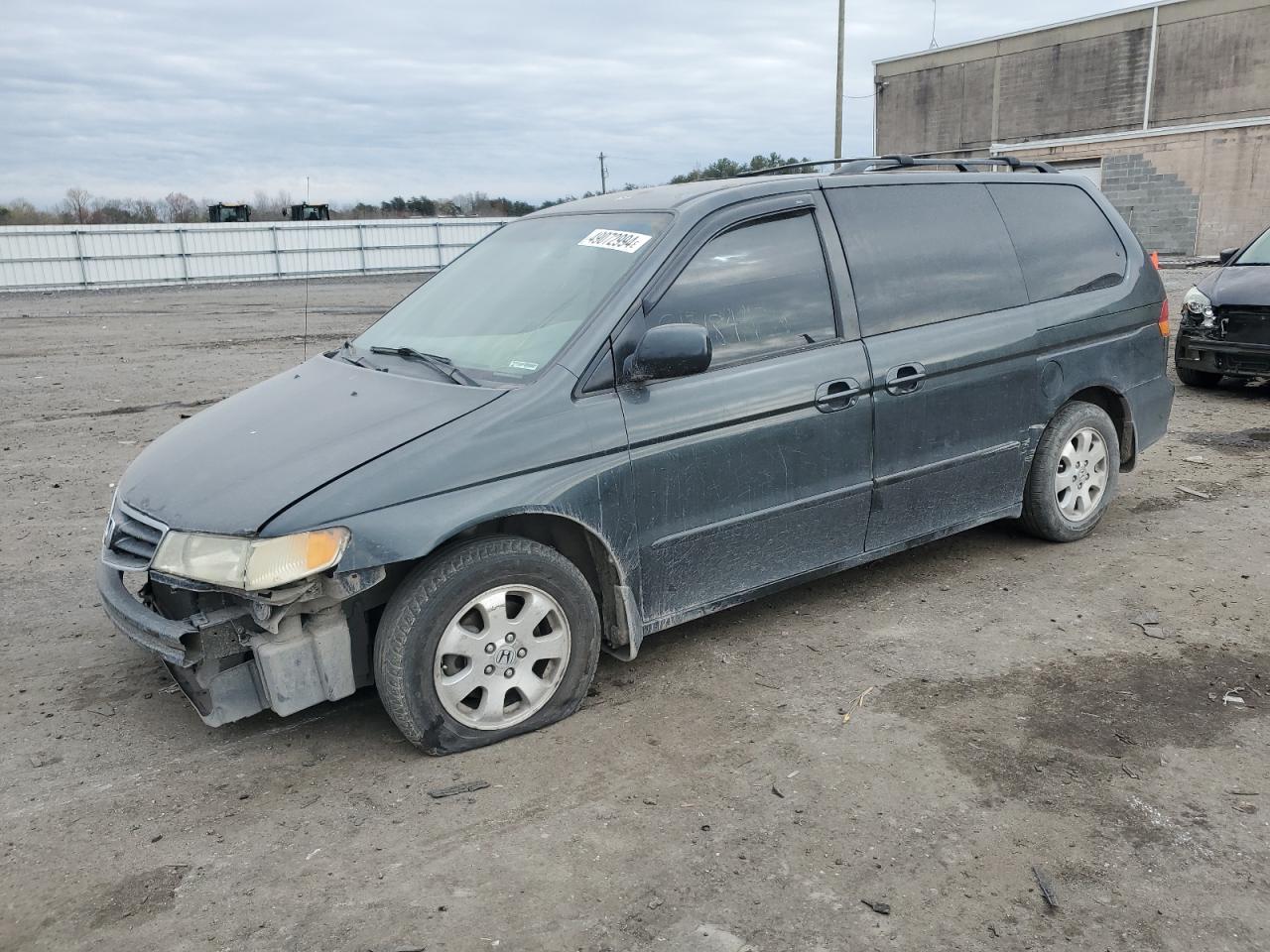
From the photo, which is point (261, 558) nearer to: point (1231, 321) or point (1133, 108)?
point (1231, 321)

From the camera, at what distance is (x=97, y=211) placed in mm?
43281

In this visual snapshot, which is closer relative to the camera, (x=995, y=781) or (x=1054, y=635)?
(x=995, y=781)

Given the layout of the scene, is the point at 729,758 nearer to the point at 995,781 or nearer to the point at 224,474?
the point at 995,781

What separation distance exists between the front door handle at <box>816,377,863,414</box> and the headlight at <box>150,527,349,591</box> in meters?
1.95

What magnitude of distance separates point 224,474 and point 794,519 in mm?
2150

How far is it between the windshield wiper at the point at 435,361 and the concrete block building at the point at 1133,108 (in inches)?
1210

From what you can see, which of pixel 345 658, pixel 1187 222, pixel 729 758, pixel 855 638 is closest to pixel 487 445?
pixel 345 658

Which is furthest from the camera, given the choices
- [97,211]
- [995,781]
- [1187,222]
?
[97,211]

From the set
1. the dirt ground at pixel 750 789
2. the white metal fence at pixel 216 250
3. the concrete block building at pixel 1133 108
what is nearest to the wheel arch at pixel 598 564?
the dirt ground at pixel 750 789

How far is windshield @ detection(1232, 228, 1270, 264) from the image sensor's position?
30.2 feet

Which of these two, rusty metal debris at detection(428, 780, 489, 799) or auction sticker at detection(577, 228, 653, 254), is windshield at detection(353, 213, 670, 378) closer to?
auction sticker at detection(577, 228, 653, 254)

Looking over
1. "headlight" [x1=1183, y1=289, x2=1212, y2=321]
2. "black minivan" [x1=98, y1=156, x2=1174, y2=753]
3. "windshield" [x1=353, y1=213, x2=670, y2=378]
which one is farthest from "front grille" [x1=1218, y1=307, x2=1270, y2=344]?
"windshield" [x1=353, y1=213, x2=670, y2=378]

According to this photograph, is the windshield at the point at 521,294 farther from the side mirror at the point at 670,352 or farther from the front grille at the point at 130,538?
the front grille at the point at 130,538

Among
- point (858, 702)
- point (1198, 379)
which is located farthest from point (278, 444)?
point (1198, 379)
